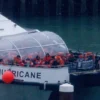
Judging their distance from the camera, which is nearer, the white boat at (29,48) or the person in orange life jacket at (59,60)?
the white boat at (29,48)

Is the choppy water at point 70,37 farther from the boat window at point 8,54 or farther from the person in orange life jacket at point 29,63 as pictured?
the boat window at point 8,54

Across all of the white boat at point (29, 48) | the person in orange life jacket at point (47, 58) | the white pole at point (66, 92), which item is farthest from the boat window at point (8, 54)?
the white pole at point (66, 92)

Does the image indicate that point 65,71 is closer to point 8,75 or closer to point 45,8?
point 8,75

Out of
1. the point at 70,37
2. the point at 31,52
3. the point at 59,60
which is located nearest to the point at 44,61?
the point at 59,60

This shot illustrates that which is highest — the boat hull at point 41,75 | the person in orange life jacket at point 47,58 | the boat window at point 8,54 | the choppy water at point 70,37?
the boat window at point 8,54

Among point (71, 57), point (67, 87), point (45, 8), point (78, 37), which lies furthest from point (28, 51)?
point (45, 8)

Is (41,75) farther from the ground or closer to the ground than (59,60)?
closer to the ground

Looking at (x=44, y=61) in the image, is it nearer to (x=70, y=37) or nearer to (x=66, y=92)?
(x=66, y=92)
